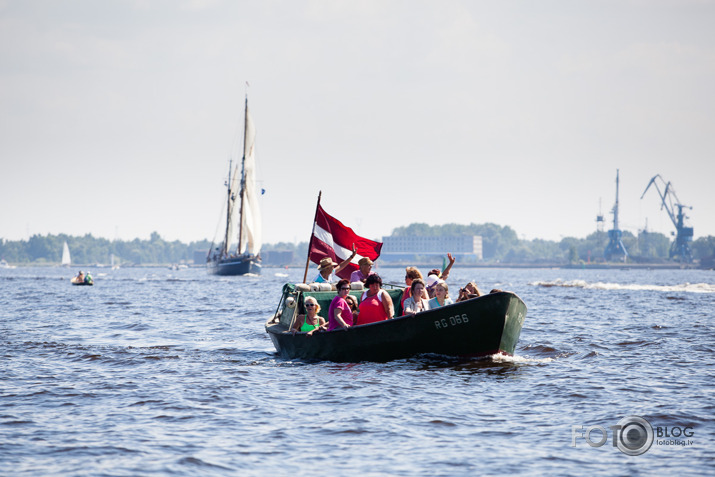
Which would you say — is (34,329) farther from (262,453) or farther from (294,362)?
(262,453)

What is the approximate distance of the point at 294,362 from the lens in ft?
63.2

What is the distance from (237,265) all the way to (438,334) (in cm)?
10825

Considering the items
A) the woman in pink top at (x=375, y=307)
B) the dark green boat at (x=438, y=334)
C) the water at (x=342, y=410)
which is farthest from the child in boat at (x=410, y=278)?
the water at (x=342, y=410)

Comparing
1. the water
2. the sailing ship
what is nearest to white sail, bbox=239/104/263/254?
the sailing ship

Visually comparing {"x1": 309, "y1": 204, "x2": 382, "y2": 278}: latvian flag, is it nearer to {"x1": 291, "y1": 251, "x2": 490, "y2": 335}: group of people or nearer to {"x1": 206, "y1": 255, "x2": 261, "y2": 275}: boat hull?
{"x1": 291, "y1": 251, "x2": 490, "y2": 335}: group of people

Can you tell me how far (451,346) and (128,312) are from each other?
25.6 metres

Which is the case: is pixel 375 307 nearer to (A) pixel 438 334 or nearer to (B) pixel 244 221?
(A) pixel 438 334

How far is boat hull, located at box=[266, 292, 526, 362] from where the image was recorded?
16.7 m

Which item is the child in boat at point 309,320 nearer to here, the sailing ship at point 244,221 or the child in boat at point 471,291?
the child in boat at point 471,291

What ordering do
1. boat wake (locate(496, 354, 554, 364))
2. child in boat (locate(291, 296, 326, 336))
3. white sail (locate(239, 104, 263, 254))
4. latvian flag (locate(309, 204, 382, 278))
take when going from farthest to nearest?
white sail (locate(239, 104, 263, 254)) < latvian flag (locate(309, 204, 382, 278)) < child in boat (locate(291, 296, 326, 336)) < boat wake (locate(496, 354, 554, 364))

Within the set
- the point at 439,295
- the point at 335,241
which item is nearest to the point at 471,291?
the point at 439,295

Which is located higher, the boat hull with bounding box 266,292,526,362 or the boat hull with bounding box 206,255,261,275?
the boat hull with bounding box 206,255,261,275

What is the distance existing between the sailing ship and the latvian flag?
312ft

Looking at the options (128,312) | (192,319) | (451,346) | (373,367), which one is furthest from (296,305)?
(128,312)
